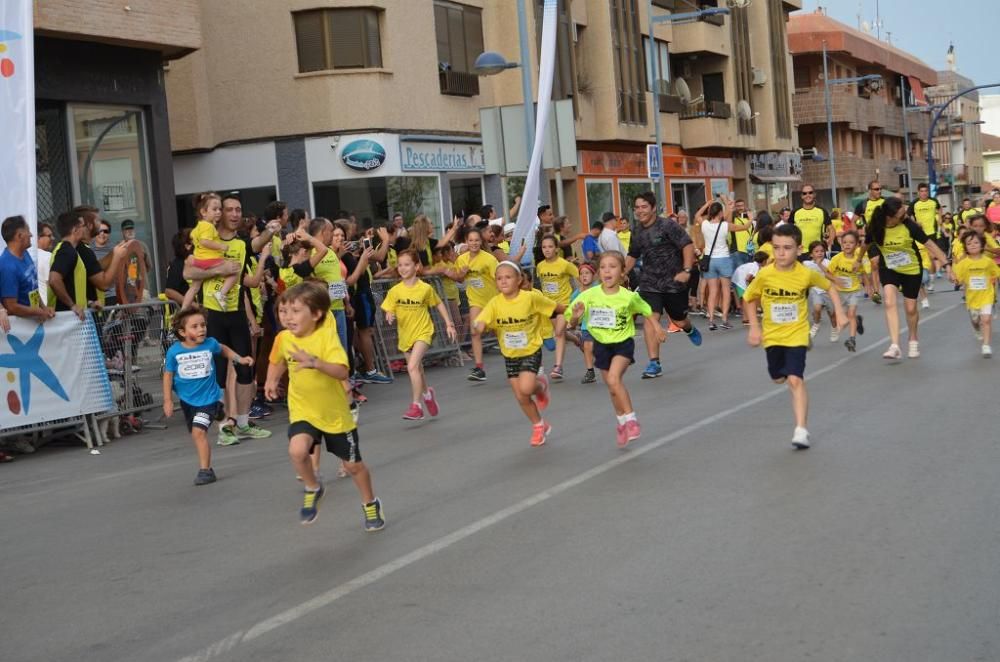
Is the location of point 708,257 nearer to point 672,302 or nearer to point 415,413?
point 672,302

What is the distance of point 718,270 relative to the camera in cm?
2269

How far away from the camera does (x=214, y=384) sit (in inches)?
396

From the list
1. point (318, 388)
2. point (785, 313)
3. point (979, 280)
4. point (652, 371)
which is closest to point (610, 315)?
point (785, 313)

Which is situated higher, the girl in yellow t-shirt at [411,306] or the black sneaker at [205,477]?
the girl in yellow t-shirt at [411,306]

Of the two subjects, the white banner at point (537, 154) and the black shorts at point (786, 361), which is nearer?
the black shorts at point (786, 361)

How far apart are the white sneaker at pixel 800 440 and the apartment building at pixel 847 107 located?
55.7 meters

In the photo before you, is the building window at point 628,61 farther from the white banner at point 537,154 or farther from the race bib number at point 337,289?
the race bib number at point 337,289

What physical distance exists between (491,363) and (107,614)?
12304 mm

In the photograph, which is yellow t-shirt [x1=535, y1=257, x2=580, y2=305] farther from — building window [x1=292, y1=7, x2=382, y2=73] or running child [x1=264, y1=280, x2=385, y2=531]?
building window [x1=292, y1=7, x2=382, y2=73]

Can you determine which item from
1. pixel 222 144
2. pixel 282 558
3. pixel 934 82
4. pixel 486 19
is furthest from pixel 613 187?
pixel 934 82

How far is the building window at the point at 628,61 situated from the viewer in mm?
40000

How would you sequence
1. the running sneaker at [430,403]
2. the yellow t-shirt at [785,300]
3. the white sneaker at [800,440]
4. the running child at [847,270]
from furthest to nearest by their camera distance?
the running child at [847,270], the running sneaker at [430,403], the yellow t-shirt at [785,300], the white sneaker at [800,440]

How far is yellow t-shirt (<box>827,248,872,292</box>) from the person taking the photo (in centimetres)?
1877

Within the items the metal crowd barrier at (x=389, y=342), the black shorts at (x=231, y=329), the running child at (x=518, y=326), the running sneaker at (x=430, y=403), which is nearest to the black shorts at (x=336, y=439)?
the running child at (x=518, y=326)
